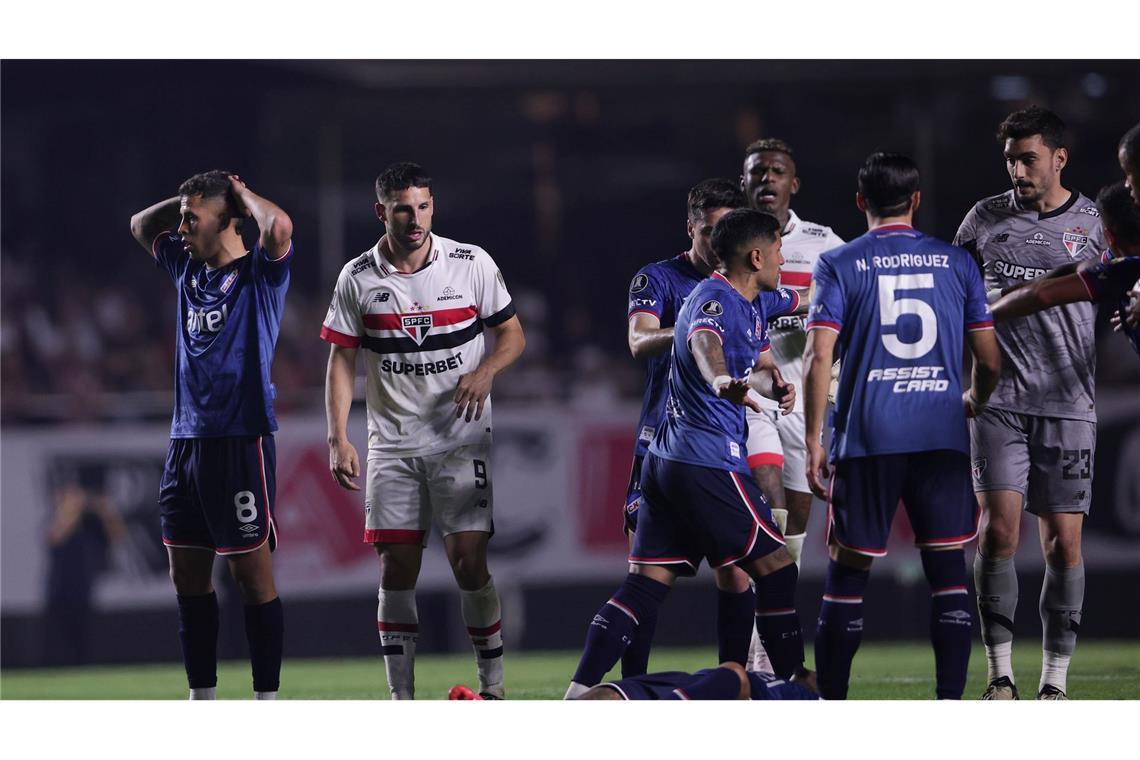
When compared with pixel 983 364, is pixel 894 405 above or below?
below

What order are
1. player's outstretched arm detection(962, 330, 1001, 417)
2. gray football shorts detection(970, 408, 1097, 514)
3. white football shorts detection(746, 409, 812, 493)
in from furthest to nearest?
white football shorts detection(746, 409, 812, 493) → gray football shorts detection(970, 408, 1097, 514) → player's outstretched arm detection(962, 330, 1001, 417)

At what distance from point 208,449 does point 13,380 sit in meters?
6.49

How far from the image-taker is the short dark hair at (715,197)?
219 inches

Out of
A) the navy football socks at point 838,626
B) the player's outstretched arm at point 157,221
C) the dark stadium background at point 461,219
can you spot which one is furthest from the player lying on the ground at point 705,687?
the dark stadium background at point 461,219

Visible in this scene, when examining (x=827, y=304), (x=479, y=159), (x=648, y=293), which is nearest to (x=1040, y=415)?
(x=827, y=304)

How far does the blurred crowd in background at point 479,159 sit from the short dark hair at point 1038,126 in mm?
5288

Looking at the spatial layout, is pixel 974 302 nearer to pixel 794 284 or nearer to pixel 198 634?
pixel 794 284

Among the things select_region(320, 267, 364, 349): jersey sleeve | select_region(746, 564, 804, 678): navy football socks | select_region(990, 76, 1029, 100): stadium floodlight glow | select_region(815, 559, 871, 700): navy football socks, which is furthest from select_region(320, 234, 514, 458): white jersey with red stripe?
select_region(990, 76, 1029, 100): stadium floodlight glow

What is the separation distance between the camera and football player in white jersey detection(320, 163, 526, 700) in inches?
216

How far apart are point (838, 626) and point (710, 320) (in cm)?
116

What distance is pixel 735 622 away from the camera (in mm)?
5445

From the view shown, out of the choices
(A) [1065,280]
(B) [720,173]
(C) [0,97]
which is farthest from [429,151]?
(A) [1065,280]

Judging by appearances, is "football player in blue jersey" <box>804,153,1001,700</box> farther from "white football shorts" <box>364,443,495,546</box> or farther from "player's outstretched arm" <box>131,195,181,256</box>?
"player's outstretched arm" <box>131,195,181,256</box>

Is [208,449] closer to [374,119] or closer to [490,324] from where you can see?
[490,324]
